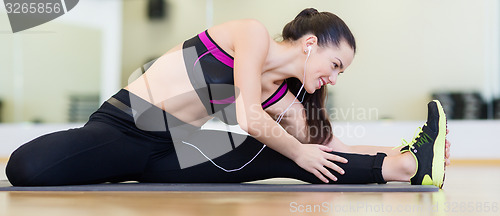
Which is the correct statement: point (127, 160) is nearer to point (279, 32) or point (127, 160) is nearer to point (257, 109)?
point (257, 109)

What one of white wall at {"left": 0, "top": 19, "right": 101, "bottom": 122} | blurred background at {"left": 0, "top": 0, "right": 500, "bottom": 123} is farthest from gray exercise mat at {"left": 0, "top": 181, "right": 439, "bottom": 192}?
white wall at {"left": 0, "top": 19, "right": 101, "bottom": 122}

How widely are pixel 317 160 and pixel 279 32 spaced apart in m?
2.82

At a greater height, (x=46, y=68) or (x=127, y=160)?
(x=46, y=68)

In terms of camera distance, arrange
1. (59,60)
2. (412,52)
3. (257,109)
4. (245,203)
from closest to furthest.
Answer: (245,203), (257,109), (412,52), (59,60)

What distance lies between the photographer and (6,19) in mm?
4594

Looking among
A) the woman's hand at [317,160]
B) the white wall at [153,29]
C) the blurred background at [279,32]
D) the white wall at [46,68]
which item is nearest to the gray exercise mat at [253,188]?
the woman's hand at [317,160]

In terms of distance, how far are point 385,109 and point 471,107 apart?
61 cm

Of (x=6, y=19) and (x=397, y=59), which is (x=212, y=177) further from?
(x=6, y=19)

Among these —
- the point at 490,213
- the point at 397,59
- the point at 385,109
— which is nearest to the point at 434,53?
the point at 397,59

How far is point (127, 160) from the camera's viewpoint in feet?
5.28

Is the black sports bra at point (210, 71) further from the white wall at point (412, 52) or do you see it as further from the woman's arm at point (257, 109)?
the white wall at point (412, 52)

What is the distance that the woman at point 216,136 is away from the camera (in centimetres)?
154

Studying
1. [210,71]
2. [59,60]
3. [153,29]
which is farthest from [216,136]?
[59,60]

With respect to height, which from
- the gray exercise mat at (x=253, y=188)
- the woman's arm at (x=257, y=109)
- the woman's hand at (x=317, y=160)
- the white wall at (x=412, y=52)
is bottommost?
Result: the gray exercise mat at (x=253, y=188)
